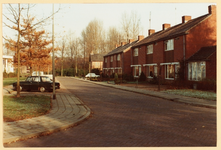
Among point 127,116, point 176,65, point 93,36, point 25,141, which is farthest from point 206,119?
point 93,36

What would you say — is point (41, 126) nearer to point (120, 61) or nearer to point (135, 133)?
point (135, 133)

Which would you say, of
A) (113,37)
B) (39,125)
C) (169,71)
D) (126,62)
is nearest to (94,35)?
(113,37)

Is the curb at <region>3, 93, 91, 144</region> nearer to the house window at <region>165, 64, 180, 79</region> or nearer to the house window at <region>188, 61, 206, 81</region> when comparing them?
the house window at <region>188, 61, 206, 81</region>

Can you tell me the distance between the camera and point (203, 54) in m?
22.9

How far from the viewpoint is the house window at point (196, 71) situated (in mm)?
22328

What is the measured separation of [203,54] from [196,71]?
192 cm

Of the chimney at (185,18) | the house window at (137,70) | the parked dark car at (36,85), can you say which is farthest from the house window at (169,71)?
the parked dark car at (36,85)

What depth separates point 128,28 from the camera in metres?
48.8

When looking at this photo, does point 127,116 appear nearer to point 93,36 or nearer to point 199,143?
point 199,143

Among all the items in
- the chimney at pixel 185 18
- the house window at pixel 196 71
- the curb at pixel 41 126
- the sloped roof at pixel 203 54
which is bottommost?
the curb at pixel 41 126

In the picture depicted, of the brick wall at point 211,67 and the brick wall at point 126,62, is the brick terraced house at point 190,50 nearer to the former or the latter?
the brick wall at point 211,67

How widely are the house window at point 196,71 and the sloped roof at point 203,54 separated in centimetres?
53

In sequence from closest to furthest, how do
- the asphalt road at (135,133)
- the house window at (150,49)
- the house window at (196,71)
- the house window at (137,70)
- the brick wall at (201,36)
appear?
the asphalt road at (135,133) < the house window at (196,71) < the brick wall at (201,36) < the house window at (150,49) < the house window at (137,70)

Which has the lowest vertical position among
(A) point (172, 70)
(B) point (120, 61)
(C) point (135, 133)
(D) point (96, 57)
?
(C) point (135, 133)
